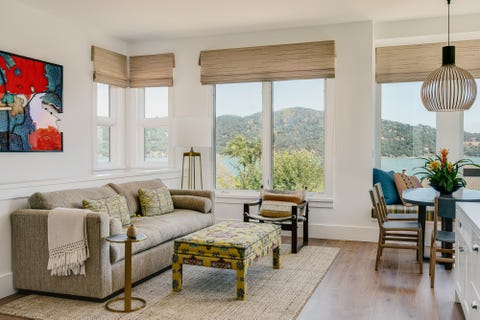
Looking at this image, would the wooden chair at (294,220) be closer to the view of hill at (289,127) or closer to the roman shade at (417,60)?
the view of hill at (289,127)

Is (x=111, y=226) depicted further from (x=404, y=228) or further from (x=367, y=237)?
(x=367, y=237)

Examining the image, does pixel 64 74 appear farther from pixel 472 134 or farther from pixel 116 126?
pixel 472 134

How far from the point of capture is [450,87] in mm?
4430

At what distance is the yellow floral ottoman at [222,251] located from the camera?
11.4 ft

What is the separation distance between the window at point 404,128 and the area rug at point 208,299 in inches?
93.1

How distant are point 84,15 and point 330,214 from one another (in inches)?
152

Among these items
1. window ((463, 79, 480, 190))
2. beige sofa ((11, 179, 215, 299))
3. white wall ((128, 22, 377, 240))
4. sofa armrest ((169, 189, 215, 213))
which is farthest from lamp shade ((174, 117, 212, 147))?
window ((463, 79, 480, 190))

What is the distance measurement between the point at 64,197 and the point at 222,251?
1438mm

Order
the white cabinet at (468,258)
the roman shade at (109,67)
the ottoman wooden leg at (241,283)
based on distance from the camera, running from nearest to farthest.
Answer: the white cabinet at (468,258) → the ottoman wooden leg at (241,283) → the roman shade at (109,67)

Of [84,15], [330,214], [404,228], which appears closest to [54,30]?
[84,15]

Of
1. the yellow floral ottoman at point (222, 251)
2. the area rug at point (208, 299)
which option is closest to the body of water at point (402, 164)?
the area rug at point (208, 299)

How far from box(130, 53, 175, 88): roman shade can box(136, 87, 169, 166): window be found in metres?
0.18

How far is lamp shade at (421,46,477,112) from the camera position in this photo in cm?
440

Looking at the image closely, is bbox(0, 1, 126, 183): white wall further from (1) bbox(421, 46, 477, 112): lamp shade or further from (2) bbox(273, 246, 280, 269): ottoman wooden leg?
(1) bbox(421, 46, 477, 112): lamp shade
